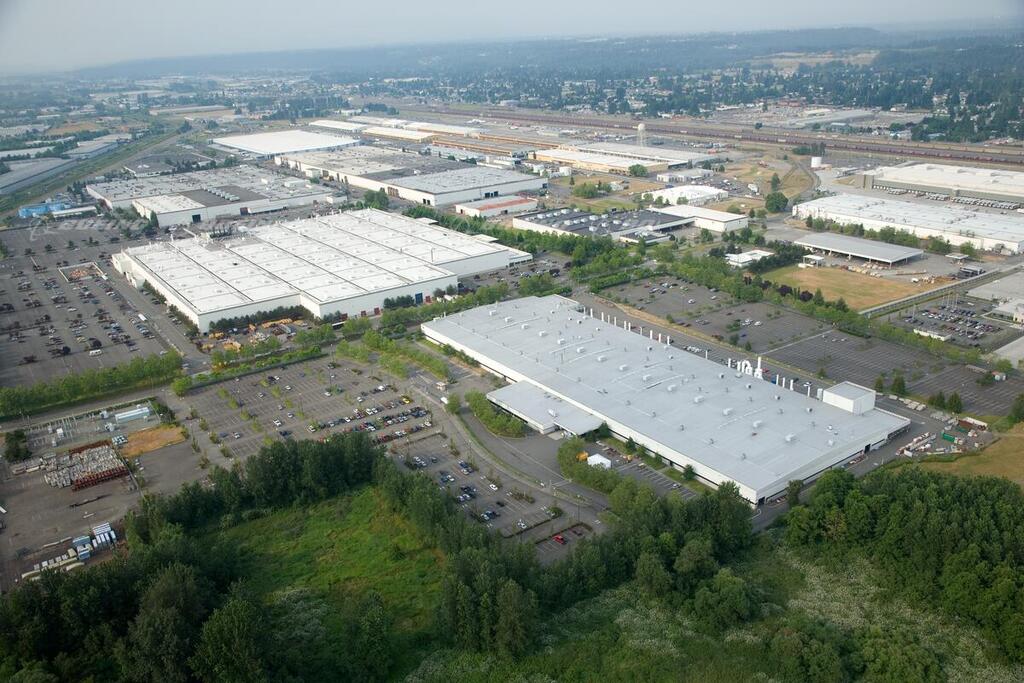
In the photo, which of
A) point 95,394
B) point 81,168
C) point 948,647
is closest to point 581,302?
point 95,394

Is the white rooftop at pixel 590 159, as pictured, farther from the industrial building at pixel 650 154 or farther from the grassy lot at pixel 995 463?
the grassy lot at pixel 995 463

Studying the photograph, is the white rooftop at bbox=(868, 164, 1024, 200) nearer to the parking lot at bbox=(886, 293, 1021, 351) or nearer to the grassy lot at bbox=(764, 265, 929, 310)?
the grassy lot at bbox=(764, 265, 929, 310)

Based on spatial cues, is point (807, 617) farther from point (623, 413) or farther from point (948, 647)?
point (623, 413)

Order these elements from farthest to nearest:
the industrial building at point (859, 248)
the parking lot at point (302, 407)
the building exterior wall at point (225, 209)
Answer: the building exterior wall at point (225, 209), the industrial building at point (859, 248), the parking lot at point (302, 407)

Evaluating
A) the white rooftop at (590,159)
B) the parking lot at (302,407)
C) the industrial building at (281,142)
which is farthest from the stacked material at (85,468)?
the industrial building at (281,142)

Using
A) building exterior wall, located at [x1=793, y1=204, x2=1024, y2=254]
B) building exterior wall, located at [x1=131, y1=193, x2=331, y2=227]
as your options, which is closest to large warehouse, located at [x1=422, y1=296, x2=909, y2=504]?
building exterior wall, located at [x1=793, y1=204, x2=1024, y2=254]

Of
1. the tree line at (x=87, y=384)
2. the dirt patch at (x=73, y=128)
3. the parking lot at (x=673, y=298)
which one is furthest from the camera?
the dirt patch at (x=73, y=128)
